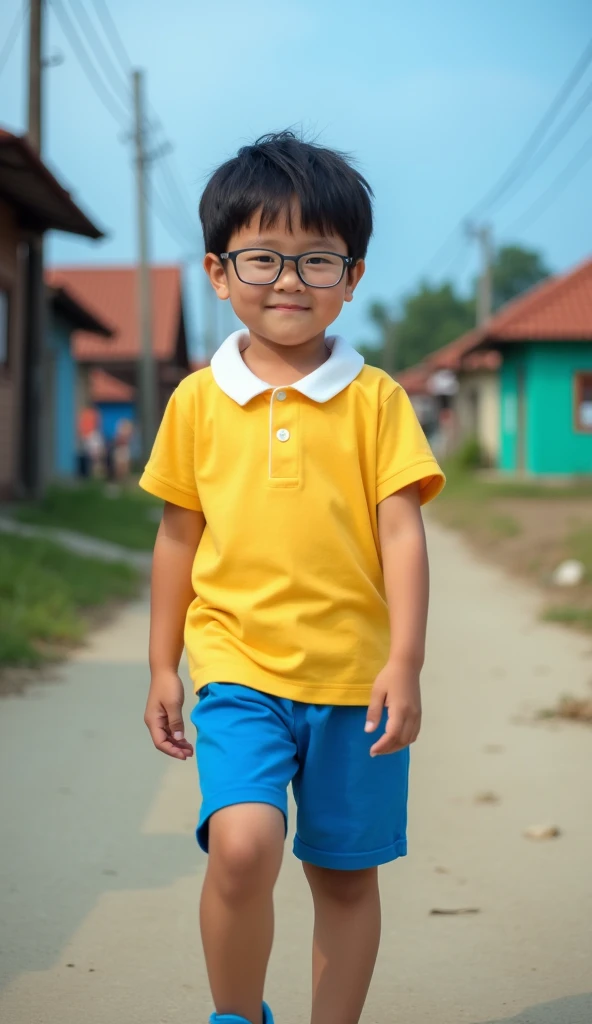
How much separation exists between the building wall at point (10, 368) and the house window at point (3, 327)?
5 centimetres

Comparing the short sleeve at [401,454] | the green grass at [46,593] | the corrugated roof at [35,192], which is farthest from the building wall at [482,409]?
the short sleeve at [401,454]

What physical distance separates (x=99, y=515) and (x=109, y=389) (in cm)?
3112

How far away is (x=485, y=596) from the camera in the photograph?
10305 mm

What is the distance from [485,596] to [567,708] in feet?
15.3

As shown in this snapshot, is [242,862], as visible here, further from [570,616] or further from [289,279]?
[570,616]

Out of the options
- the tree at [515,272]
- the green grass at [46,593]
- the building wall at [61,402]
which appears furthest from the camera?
the tree at [515,272]

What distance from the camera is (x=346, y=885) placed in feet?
7.93

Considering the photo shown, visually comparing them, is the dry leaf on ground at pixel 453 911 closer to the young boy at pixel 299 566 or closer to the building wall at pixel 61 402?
the young boy at pixel 299 566

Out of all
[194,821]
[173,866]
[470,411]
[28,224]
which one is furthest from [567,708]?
[470,411]

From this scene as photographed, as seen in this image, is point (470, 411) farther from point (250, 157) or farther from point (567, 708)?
point (250, 157)

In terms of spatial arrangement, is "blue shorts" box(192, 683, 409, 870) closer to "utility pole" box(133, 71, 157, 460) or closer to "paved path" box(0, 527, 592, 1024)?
"paved path" box(0, 527, 592, 1024)

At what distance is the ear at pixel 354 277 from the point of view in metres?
2.52

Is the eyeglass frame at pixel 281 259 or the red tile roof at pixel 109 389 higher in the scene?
the red tile roof at pixel 109 389

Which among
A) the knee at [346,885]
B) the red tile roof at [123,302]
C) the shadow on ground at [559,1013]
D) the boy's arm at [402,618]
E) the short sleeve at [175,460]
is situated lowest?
the shadow on ground at [559,1013]
